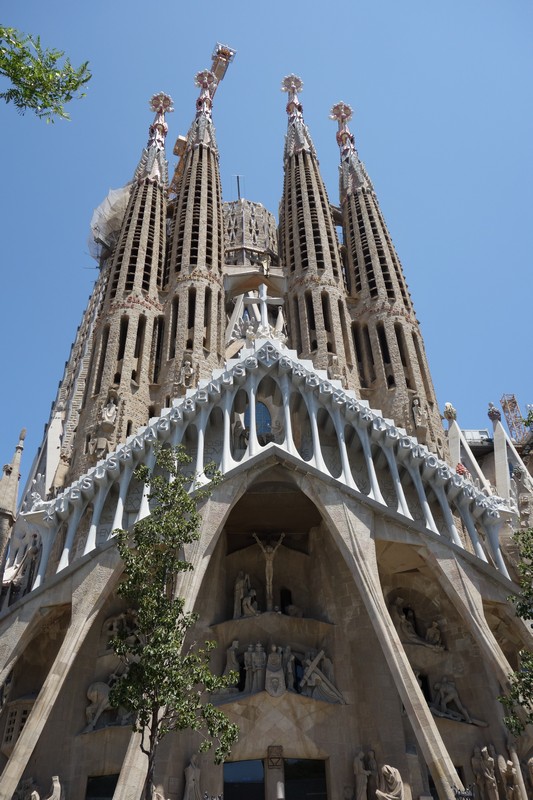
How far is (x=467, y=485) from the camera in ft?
55.7

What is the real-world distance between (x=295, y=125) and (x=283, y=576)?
24.7 m

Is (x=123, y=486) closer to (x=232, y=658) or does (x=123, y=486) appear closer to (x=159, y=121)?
(x=232, y=658)

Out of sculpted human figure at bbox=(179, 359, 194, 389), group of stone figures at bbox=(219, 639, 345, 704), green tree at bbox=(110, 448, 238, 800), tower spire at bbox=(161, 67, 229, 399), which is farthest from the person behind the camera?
tower spire at bbox=(161, 67, 229, 399)

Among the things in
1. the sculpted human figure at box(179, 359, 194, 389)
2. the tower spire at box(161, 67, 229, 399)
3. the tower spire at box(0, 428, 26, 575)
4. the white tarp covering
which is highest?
the white tarp covering

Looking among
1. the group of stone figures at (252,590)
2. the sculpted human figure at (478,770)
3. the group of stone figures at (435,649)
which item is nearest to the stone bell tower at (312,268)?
the group of stone figures at (252,590)

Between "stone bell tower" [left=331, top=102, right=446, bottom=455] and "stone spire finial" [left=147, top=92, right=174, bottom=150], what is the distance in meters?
9.34

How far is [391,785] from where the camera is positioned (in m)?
12.7

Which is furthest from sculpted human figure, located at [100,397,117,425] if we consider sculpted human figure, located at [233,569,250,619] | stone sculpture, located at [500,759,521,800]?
stone sculpture, located at [500,759,521,800]

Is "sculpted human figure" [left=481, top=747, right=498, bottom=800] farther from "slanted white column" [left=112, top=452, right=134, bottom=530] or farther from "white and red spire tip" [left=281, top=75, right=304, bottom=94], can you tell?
"white and red spire tip" [left=281, top=75, right=304, bottom=94]

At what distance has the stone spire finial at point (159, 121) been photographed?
31000 mm

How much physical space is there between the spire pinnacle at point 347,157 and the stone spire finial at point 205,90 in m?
6.60

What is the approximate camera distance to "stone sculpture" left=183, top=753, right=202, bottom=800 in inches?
532

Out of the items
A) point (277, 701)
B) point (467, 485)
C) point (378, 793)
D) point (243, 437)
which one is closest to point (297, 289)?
point (243, 437)

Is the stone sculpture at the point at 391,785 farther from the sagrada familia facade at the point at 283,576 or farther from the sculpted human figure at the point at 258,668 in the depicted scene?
the sculpted human figure at the point at 258,668
